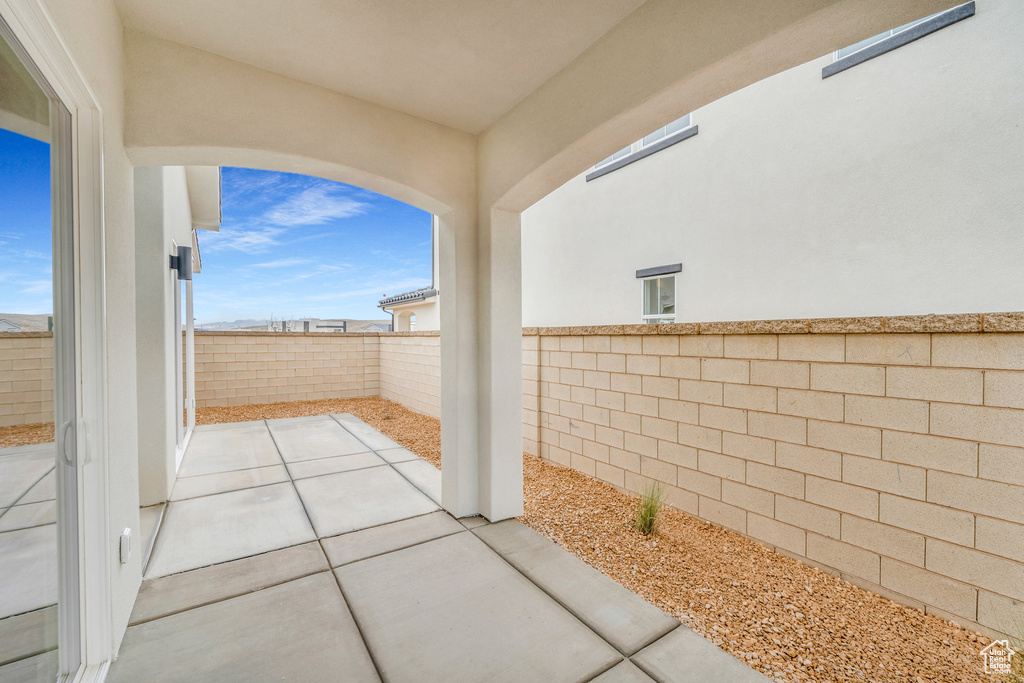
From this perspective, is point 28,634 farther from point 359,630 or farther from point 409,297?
point 409,297

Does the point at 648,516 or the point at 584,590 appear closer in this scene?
the point at 584,590

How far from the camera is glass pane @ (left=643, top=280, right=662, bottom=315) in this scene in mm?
5438

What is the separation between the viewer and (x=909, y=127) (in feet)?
10.6

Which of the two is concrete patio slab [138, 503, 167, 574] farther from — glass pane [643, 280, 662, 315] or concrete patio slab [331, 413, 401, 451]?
glass pane [643, 280, 662, 315]

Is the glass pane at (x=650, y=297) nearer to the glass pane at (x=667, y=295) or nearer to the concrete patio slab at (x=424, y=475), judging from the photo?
the glass pane at (x=667, y=295)

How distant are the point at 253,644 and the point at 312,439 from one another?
3.75 metres

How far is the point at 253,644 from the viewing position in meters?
1.80

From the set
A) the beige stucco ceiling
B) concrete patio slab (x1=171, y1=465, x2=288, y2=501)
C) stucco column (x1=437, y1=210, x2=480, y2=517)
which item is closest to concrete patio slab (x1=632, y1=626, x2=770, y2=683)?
stucco column (x1=437, y1=210, x2=480, y2=517)

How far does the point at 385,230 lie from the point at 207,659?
22.0 m

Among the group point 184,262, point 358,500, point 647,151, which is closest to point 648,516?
point 358,500

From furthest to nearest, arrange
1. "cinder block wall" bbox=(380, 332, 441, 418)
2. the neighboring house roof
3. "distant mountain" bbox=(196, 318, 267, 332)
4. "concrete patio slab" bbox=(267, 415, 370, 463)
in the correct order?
the neighboring house roof → "distant mountain" bbox=(196, 318, 267, 332) → "cinder block wall" bbox=(380, 332, 441, 418) → "concrete patio slab" bbox=(267, 415, 370, 463)

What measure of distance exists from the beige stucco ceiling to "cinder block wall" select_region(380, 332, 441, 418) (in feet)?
12.7

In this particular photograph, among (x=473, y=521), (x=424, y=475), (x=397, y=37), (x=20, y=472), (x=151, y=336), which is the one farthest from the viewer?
(x=424, y=475)

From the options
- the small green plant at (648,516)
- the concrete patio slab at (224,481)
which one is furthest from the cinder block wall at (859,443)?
the concrete patio slab at (224,481)
